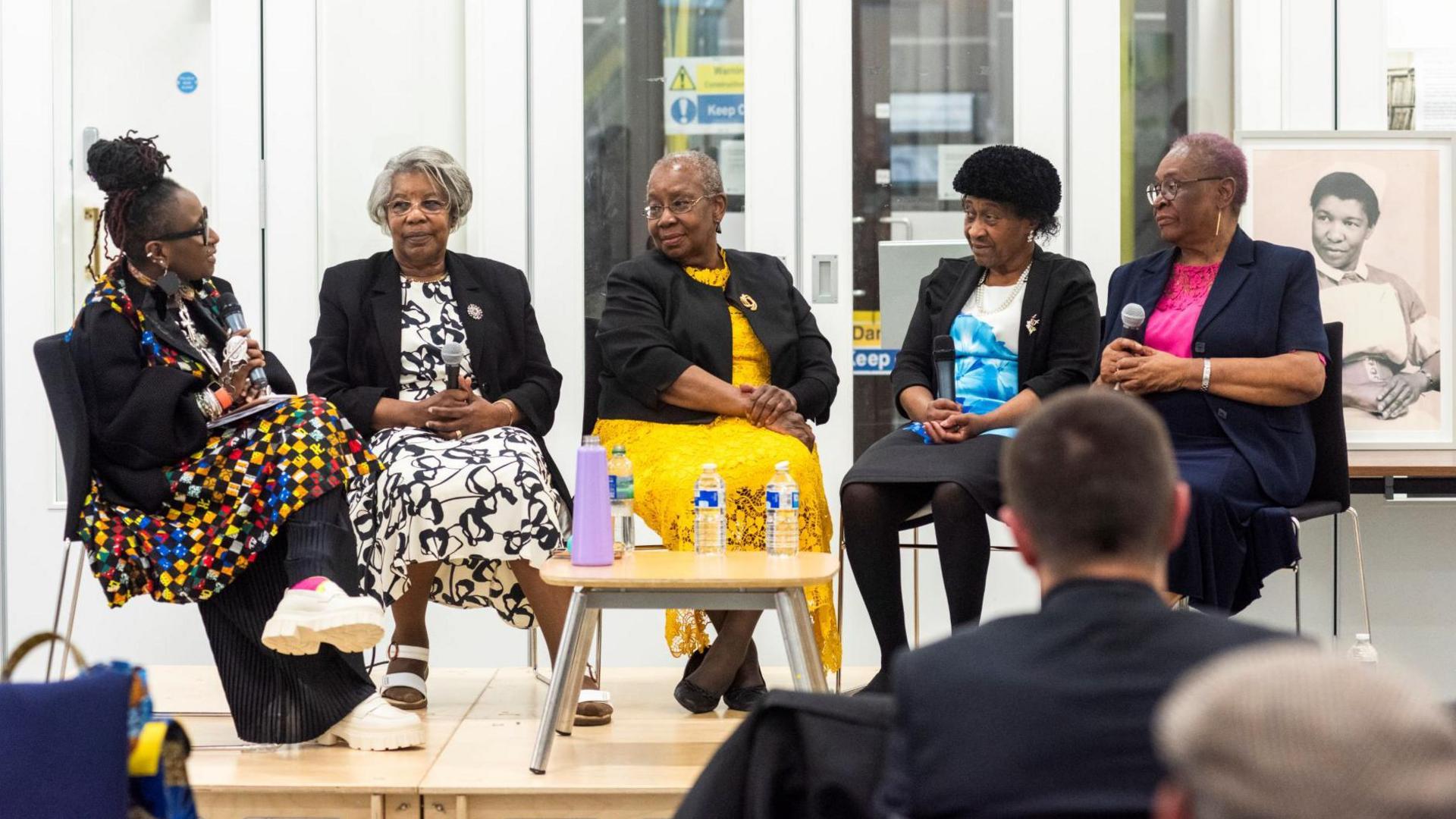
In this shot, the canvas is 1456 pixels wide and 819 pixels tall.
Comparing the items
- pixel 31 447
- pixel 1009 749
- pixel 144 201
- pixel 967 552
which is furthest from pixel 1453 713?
pixel 31 447

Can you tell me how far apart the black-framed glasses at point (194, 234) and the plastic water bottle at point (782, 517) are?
4.90 ft

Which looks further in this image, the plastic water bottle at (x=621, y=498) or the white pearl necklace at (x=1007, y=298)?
the white pearl necklace at (x=1007, y=298)

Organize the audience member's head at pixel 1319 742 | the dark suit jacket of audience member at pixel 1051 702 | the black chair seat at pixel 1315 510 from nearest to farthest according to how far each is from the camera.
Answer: the audience member's head at pixel 1319 742
the dark suit jacket of audience member at pixel 1051 702
the black chair seat at pixel 1315 510

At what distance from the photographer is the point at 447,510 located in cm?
353

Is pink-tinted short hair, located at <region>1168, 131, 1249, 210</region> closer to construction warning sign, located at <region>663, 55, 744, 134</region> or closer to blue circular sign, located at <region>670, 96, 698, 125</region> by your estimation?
construction warning sign, located at <region>663, 55, 744, 134</region>

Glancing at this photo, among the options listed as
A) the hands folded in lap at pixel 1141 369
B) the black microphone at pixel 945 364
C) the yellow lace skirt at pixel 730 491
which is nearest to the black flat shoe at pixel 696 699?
the yellow lace skirt at pixel 730 491

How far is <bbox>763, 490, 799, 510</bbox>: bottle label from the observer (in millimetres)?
3408

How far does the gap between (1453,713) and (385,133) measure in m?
3.99

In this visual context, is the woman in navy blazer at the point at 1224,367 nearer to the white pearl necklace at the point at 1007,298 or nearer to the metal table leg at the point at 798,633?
the white pearl necklace at the point at 1007,298

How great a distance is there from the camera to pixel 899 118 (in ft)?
15.4

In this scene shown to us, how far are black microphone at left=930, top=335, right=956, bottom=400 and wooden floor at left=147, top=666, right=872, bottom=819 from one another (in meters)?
1.03

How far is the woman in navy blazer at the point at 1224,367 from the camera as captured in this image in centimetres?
339

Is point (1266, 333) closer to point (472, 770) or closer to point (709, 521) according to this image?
point (709, 521)

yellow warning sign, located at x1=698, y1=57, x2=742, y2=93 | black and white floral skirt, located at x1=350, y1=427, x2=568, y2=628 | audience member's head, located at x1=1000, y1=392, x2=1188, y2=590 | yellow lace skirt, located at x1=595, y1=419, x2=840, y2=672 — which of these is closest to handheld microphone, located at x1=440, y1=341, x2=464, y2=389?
black and white floral skirt, located at x1=350, y1=427, x2=568, y2=628
